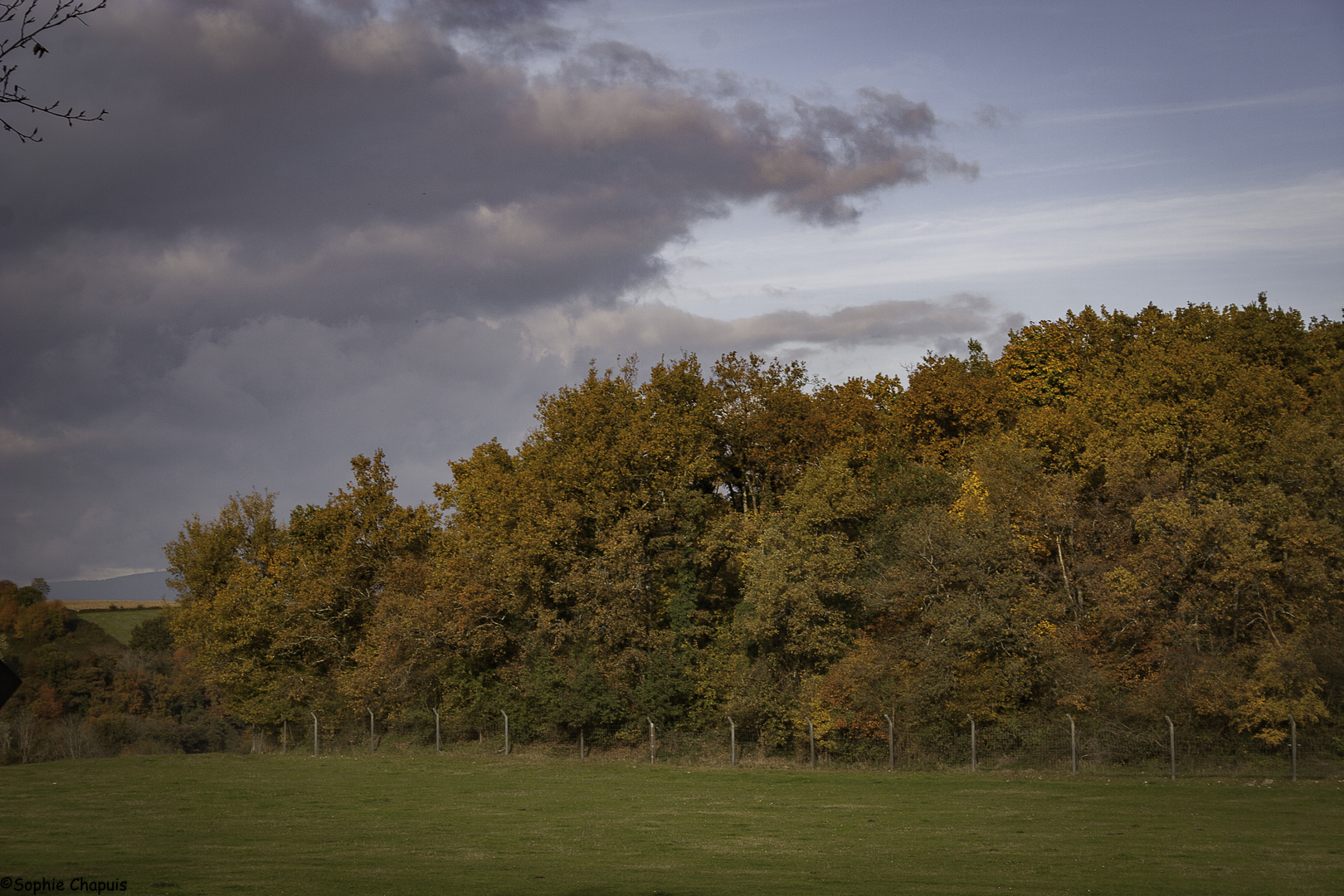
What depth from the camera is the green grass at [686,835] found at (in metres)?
15.8

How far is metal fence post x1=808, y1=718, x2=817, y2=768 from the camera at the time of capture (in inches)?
1463

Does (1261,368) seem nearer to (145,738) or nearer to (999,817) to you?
(999,817)

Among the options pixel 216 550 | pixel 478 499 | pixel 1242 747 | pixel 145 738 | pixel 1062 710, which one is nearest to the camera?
pixel 1242 747

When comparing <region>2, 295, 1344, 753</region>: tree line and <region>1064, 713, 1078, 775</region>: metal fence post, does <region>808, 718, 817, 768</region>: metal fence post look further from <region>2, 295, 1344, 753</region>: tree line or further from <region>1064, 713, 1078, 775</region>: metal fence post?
<region>1064, 713, 1078, 775</region>: metal fence post

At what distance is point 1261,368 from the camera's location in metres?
40.0

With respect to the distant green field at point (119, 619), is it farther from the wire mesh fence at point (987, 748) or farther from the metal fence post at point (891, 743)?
the metal fence post at point (891, 743)

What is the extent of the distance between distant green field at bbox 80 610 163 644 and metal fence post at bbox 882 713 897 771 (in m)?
86.3

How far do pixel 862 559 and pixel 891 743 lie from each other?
9.14m

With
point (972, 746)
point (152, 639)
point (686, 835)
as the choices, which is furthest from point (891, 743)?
point (152, 639)

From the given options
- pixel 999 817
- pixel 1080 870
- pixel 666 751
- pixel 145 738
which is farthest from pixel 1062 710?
pixel 145 738

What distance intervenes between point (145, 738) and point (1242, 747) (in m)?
68.4

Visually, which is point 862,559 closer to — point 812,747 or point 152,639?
point 812,747

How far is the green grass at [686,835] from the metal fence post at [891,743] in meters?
1.40

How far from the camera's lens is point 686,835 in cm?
2181
